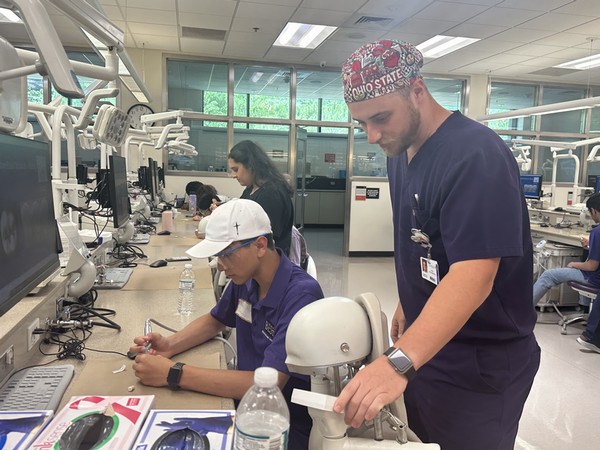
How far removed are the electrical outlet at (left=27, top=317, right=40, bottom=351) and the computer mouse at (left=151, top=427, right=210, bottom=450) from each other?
0.76 meters

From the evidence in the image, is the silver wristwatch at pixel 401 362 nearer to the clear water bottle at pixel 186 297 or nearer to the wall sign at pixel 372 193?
the clear water bottle at pixel 186 297

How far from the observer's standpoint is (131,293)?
215cm

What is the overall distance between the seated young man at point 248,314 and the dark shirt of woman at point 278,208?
1.12 m

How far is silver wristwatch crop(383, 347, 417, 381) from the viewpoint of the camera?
0.79 m

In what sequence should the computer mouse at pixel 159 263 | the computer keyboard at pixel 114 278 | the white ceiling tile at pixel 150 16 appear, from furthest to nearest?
the white ceiling tile at pixel 150 16 < the computer mouse at pixel 159 263 < the computer keyboard at pixel 114 278

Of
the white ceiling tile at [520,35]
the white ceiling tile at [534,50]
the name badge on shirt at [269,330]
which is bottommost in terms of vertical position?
the name badge on shirt at [269,330]

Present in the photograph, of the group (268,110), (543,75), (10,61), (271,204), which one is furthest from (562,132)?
(10,61)

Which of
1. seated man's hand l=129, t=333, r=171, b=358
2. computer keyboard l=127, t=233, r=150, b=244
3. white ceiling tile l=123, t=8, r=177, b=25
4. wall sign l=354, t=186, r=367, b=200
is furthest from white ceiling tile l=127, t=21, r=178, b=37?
seated man's hand l=129, t=333, r=171, b=358

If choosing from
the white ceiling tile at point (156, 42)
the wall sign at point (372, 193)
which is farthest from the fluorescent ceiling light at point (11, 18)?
the wall sign at point (372, 193)

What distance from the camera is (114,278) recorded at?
237 centimetres

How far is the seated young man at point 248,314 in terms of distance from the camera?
46.9 inches

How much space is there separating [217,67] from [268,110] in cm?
102

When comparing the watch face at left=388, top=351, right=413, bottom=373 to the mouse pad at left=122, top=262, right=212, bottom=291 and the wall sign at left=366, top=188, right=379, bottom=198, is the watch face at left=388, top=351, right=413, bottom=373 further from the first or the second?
the wall sign at left=366, top=188, right=379, bottom=198

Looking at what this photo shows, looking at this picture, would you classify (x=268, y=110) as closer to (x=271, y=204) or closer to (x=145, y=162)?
(x=145, y=162)
